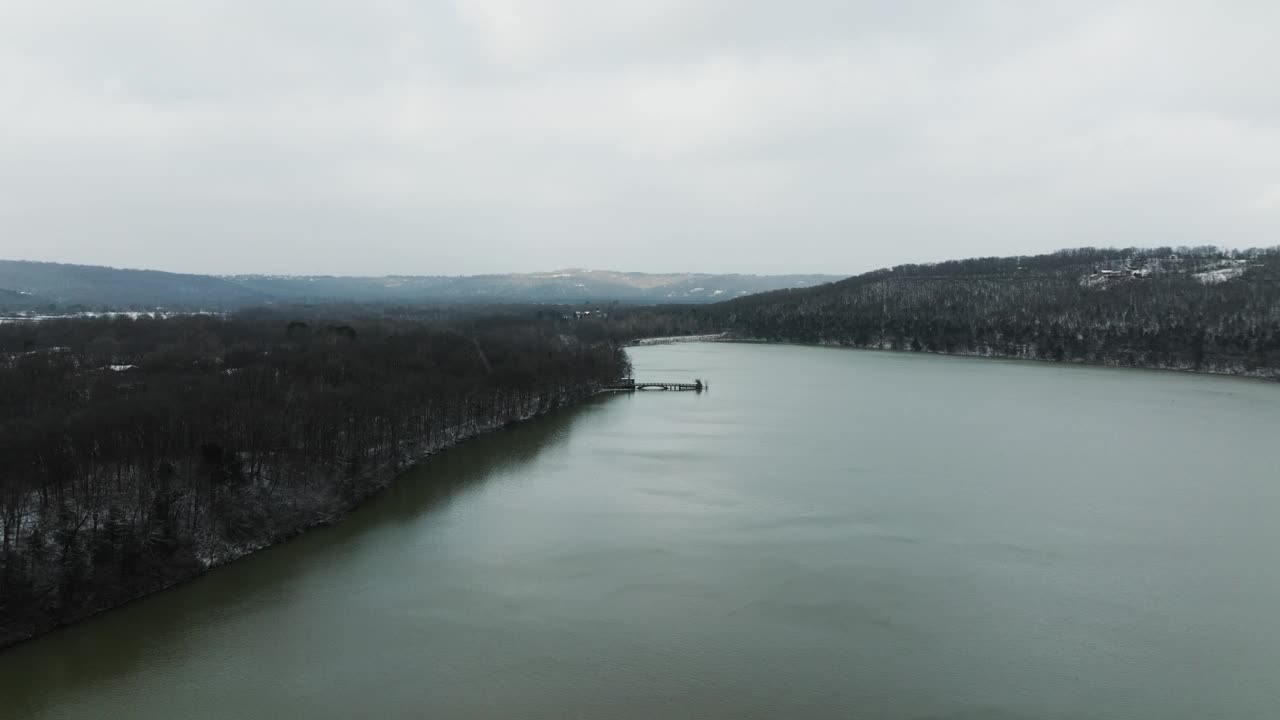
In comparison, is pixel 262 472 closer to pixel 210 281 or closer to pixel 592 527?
pixel 592 527

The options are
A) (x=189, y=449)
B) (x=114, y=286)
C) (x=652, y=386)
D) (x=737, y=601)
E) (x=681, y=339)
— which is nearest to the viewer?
(x=737, y=601)

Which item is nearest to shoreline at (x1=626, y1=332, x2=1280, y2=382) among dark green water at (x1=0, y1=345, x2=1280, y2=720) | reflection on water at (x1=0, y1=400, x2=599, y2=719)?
dark green water at (x1=0, y1=345, x2=1280, y2=720)

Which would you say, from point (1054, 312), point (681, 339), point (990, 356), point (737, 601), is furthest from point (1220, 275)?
point (737, 601)

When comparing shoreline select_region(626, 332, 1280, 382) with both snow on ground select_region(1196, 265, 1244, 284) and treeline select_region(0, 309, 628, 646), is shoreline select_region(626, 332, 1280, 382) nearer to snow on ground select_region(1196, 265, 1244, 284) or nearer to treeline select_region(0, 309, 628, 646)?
snow on ground select_region(1196, 265, 1244, 284)

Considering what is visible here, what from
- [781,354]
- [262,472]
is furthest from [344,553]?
[781,354]

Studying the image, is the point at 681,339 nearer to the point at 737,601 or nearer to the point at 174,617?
the point at 737,601

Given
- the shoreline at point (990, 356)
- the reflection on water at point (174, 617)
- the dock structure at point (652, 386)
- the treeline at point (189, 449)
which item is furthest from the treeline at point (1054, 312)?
the reflection on water at point (174, 617)
